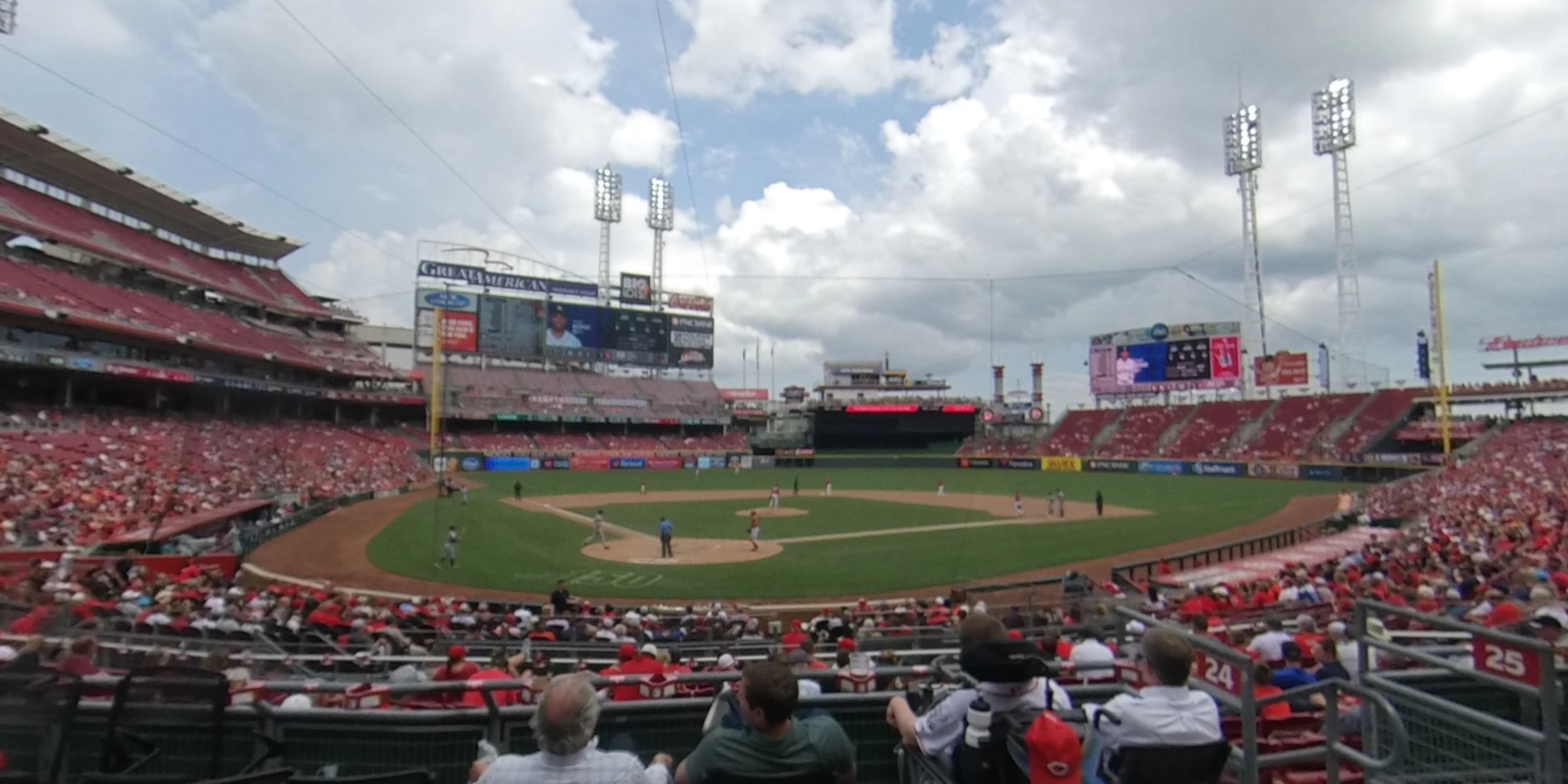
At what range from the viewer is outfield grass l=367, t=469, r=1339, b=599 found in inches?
837

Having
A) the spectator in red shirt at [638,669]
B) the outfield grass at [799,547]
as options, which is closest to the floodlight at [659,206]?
the outfield grass at [799,547]

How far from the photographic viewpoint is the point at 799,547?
89.2 feet

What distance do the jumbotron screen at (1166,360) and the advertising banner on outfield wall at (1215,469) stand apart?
1211cm

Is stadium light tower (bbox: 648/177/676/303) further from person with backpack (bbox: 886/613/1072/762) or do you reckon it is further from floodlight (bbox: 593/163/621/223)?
person with backpack (bbox: 886/613/1072/762)

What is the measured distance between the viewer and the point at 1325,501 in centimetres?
3978

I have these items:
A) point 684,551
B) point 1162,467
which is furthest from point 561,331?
point 684,551

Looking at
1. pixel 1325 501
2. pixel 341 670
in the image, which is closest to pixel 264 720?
pixel 341 670

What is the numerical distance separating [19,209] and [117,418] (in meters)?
13.2

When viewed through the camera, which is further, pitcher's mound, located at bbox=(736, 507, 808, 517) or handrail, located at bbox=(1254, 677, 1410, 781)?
pitcher's mound, located at bbox=(736, 507, 808, 517)

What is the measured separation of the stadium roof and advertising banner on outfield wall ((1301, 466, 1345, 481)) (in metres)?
76.5

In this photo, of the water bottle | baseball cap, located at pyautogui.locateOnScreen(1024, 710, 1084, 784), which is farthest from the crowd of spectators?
baseball cap, located at pyautogui.locateOnScreen(1024, 710, 1084, 784)

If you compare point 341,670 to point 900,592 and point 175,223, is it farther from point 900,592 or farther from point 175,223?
point 175,223

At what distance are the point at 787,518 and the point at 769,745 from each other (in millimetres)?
32996

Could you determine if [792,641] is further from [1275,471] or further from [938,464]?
[938,464]
